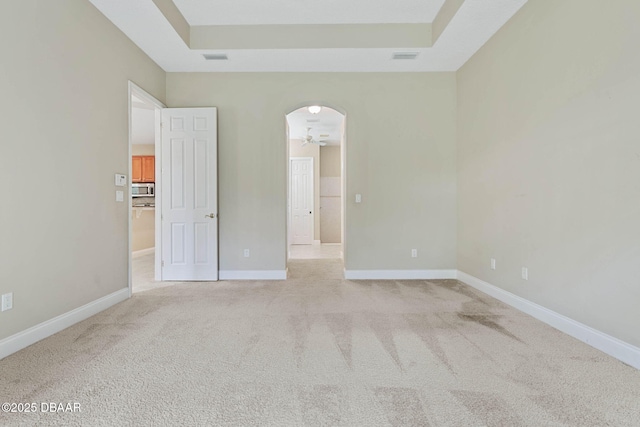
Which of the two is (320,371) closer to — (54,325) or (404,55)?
(54,325)

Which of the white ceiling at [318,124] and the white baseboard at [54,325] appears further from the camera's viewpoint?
the white ceiling at [318,124]

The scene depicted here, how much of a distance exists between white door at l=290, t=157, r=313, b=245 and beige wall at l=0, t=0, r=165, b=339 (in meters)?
5.13

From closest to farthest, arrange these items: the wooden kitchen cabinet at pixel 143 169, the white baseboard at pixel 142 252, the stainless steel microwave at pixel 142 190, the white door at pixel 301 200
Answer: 1. the white baseboard at pixel 142 252
2. the stainless steel microwave at pixel 142 190
3. the wooden kitchen cabinet at pixel 143 169
4. the white door at pixel 301 200

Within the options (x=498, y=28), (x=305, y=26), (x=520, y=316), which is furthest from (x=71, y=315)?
(x=498, y=28)

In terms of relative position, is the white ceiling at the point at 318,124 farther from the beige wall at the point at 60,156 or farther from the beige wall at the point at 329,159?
the beige wall at the point at 60,156

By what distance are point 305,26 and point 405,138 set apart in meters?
1.94

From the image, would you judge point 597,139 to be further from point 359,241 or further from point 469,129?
point 359,241

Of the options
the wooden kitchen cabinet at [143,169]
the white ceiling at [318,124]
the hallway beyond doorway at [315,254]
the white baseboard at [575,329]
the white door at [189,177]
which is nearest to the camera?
the white baseboard at [575,329]

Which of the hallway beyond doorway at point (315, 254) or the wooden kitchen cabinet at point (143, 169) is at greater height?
the wooden kitchen cabinet at point (143, 169)

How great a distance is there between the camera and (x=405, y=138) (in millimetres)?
4090

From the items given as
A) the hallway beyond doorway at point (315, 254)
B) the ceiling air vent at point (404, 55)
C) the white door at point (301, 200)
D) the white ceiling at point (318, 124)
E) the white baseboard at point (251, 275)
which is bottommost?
the hallway beyond doorway at point (315, 254)

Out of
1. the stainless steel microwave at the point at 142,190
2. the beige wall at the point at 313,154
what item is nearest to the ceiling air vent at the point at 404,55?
the beige wall at the point at 313,154

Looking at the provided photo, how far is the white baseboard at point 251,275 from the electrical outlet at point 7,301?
7.21 ft

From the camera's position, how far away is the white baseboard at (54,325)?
1957 mm
